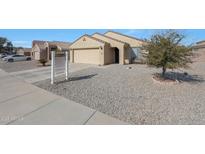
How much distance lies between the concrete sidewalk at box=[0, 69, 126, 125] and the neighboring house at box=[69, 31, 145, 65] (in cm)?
1553

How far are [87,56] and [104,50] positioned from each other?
3021mm

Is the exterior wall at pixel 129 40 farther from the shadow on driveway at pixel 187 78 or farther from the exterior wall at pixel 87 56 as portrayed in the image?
the shadow on driveway at pixel 187 78

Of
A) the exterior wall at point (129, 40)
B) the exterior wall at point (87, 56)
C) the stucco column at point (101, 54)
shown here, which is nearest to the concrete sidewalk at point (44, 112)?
the stucco column at point (101, 54)

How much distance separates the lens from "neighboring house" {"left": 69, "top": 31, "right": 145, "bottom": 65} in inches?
867

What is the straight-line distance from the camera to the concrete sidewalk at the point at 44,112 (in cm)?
449

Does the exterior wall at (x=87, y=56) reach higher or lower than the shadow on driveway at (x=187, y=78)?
higher

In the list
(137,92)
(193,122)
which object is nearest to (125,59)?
(137,92)

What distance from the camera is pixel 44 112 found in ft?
16.7

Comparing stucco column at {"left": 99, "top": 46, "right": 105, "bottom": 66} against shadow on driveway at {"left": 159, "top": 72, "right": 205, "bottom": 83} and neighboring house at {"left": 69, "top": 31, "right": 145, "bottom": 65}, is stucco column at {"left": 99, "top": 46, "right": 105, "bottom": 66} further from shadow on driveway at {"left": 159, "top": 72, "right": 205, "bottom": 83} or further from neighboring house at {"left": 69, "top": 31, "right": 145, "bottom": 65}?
shadow on driveway at {"left": 159, "top": 72, "right": 205, "bottom": 83}

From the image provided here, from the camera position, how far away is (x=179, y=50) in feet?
29.2

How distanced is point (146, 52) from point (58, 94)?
5711 mm

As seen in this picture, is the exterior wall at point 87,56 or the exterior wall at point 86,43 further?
the exterior wall at point 87,56

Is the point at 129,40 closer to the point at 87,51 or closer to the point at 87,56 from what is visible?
the point at 87,51

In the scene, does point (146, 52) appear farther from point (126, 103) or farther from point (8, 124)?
point (8, 124)
